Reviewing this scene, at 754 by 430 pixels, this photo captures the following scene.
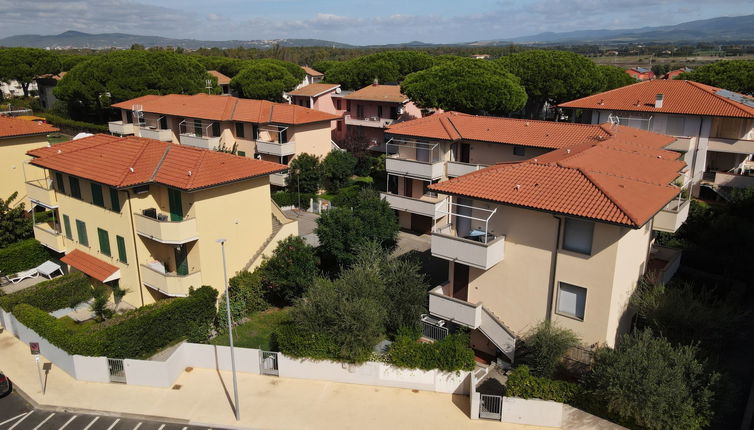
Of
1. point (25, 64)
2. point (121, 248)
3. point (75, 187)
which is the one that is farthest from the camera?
point (25, 64)

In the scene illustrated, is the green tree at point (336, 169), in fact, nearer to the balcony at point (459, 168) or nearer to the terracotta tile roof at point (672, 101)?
the balcony at point (459, 168)

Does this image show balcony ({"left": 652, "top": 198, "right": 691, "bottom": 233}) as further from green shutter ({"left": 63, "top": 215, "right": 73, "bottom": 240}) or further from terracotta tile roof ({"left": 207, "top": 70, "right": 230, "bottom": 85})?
terracotta tile roof ({"left": 207, "top": 70, "right": 230, "bottom": 85})

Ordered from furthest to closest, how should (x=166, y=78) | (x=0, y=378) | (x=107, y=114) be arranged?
(x=107, y=114) < (x=166, y=78) < (x=0, y=378)

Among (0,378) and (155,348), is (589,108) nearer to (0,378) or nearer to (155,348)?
(155,348)

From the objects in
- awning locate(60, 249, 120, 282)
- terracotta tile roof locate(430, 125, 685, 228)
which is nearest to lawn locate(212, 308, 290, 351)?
awning locate(60, 249, 120, 282)

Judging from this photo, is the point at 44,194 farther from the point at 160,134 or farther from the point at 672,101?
the point at 672,101

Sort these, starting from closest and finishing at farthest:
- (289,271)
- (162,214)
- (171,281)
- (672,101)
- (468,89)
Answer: (171,281) → (289,271) → (162,214) → (672,101) → (468,89)

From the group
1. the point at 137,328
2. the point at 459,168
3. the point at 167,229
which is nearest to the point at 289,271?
the point at 167,229

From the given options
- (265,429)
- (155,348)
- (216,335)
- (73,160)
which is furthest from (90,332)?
(73,160)
